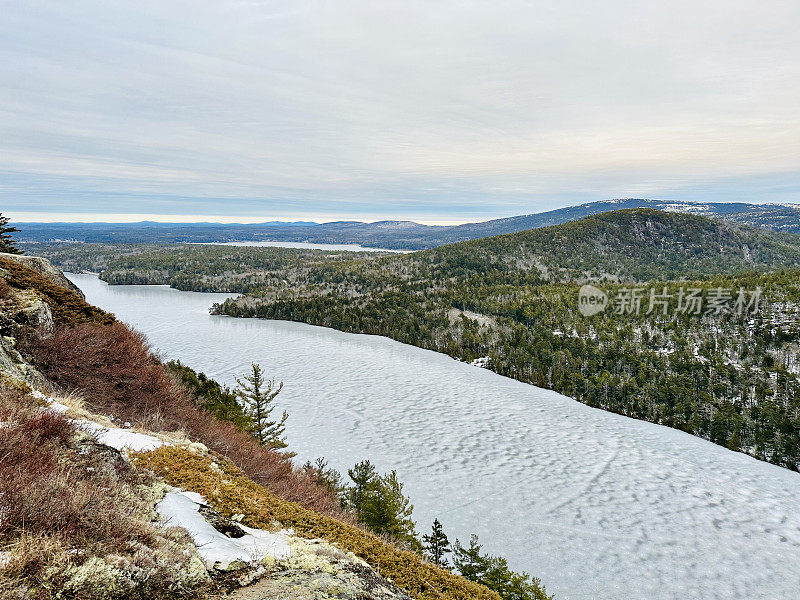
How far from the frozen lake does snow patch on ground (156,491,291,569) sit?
28046 millimetres

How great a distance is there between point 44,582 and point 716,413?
81.2 meters

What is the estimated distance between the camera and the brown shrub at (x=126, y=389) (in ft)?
44.9

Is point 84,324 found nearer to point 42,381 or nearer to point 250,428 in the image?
point 42,381

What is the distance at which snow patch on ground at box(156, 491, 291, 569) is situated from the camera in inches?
224

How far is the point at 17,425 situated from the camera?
6.52 meters

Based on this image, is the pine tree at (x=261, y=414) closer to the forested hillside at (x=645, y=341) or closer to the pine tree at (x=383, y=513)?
the pine tree at (x=383, y=513)

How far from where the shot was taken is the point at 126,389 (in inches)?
632

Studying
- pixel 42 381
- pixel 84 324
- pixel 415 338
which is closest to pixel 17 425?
pixel 42 381

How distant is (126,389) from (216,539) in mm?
12746

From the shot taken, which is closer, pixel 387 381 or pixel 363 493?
pixel 363 493

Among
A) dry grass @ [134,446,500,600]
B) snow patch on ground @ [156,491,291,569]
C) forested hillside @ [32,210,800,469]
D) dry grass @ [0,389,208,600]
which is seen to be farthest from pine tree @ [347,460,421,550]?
forested hillside @ [32,210,800,469]

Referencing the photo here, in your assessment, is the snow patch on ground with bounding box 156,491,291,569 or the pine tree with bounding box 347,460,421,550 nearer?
the snow patch on ground with bounding box 156,491,291,569

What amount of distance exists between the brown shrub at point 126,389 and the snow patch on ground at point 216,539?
4.99 metres

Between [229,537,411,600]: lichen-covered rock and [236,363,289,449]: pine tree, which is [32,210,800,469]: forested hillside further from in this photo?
[229,537,411,600]: lichen-covered rock
